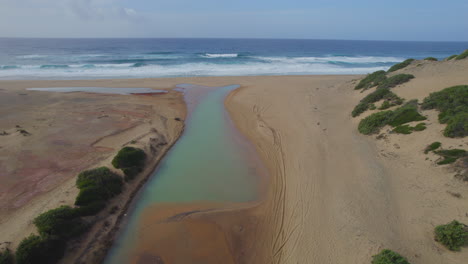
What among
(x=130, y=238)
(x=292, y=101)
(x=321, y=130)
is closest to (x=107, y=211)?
(x=130, y=238)

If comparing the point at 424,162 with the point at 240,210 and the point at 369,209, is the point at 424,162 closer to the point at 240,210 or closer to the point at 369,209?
the point at 369,209

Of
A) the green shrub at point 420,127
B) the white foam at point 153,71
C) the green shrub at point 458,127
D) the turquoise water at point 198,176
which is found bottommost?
the turquoise water at point 198,176

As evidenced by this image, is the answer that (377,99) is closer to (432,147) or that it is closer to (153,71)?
(432,147)

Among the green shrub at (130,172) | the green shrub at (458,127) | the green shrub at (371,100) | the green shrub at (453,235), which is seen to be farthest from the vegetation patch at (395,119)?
the green shrub at (130,172)

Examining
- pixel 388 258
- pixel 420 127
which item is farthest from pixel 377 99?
pixel 388 258

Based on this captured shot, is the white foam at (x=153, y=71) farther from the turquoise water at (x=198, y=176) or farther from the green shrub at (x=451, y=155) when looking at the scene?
the green shrub at (x=451, y=155)

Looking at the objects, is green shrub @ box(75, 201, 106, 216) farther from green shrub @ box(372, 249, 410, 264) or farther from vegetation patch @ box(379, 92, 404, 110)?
vegetation patch @ box(379, 92, 404, 110)

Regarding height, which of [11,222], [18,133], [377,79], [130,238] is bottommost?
[130,238]
